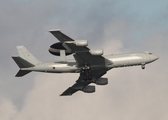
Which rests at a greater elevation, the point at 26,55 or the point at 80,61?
the point at 26,55

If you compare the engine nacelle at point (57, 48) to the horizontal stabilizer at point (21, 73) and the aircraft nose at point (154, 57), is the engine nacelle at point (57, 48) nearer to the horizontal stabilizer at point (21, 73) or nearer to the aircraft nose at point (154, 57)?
the horizontal stabilizer at point (21, 73)

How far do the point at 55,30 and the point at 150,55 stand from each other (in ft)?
81.3

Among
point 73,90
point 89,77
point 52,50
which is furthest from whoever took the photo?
point 73,90

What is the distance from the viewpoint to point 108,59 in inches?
4882

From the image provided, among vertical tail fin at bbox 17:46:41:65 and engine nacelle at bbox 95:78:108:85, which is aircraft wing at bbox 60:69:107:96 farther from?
vertical tail fin at bbox 17:46:41:65

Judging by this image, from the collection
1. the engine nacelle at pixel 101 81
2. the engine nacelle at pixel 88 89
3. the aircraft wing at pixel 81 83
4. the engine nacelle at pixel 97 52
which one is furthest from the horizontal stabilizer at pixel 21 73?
the engine nacelle at pixel 88 89

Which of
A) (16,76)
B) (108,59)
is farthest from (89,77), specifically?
(16,76)

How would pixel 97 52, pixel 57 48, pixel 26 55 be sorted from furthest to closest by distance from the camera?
pixel 26 55, pixel 97 52, pixel 57 48

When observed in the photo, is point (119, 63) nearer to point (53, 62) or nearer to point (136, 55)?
point (136, 55)

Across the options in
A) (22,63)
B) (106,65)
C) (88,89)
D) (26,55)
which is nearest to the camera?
(22,63)

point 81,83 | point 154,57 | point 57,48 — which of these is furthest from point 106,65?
point 81,83

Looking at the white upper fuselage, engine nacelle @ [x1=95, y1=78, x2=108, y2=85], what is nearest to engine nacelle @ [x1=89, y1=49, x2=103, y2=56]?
the white upper fuselage

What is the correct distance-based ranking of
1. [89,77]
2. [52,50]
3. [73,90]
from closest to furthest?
[52,50], [89,77], [73,90]

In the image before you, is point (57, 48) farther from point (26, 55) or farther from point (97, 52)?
point (26, 55)
